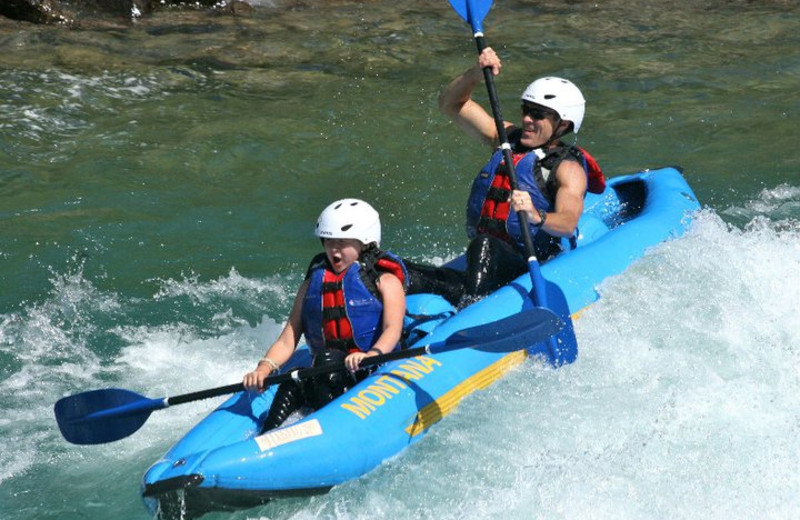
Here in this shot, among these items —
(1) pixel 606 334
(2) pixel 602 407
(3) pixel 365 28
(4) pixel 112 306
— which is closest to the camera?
(2) pixel 602 407

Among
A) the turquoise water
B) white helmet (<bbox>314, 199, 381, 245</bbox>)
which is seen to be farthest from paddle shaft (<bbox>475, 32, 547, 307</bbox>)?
white helmet (<bbox>314, 199, 381, 245</bbox>)

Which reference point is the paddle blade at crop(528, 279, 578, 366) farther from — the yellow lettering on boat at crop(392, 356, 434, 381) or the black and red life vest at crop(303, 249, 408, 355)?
the black and red life vest at crop(303, 249, 408, 355)

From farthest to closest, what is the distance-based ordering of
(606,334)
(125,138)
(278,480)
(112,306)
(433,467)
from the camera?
1. (125,138)
2. (112,306)
3. (606,334)
4. (433,467)
5. (278,480)

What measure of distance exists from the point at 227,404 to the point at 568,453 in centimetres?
155

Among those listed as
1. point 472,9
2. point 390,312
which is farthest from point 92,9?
point 390,312

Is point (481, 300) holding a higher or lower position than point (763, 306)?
higher

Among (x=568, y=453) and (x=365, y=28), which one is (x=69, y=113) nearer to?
(x=365, y=28)

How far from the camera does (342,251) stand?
5.10 meters

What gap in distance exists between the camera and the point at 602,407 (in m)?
5.34

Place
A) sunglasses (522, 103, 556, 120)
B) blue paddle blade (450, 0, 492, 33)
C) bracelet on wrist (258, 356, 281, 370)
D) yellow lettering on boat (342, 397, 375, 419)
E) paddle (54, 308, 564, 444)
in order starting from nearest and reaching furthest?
yellow lettering on boat (342, 397, 375, 419), paddle (54, 308, 564, 444), bracelet on wrist (258, 356, 281, 370), sunglasses (522, 103, 556, 120), blue paddle blade (450, 0, 492, 33)

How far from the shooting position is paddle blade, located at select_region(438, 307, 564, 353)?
4875 millimetres

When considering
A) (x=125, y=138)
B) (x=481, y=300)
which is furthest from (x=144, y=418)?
(x=125, y=138)

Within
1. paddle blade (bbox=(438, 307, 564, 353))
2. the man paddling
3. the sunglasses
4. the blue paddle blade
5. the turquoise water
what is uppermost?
the blue paddle blade

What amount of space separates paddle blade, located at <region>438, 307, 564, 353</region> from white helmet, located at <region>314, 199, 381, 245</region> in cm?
64
